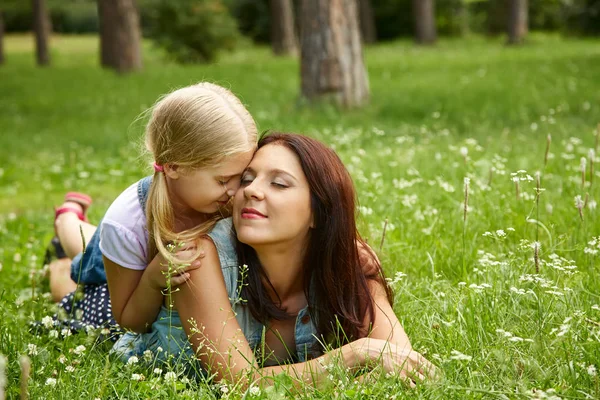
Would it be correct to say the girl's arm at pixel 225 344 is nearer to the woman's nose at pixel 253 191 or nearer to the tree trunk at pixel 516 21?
the woman's nose at pixel 253 191

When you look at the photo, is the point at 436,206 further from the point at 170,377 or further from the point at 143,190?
the point at 170,377

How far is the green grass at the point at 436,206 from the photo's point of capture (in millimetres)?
2738

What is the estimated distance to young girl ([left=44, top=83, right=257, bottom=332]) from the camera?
3.07 metres

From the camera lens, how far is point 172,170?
3178 millimetres

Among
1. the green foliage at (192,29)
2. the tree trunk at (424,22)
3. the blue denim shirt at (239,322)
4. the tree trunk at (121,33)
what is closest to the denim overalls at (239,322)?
the blue denim shirt at (239,322)

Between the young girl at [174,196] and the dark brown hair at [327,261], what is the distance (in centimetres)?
21

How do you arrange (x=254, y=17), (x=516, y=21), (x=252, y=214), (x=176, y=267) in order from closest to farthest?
(x=176, y=267)
(x=252, y=214)
(x=516, y=21)
(x=254, y=17)

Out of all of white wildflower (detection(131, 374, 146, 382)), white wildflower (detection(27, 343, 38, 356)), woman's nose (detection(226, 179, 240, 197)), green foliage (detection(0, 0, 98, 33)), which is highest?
green foliage (detection(0, 0, 98, 33))

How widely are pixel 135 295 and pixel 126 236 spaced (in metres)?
0.26

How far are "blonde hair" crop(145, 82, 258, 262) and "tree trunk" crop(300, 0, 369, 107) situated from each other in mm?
6565

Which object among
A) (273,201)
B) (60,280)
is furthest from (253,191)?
(60,280)

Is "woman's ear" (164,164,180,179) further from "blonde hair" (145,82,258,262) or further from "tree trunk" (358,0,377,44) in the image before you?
"tree trunk" (358,0,377,44)

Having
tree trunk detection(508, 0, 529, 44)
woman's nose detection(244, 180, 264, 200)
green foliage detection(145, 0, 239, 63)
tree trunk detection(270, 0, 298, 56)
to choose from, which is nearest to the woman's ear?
woman's nose detection(244, 180, 264, 200)

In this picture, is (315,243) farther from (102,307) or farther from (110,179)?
(110,179)
